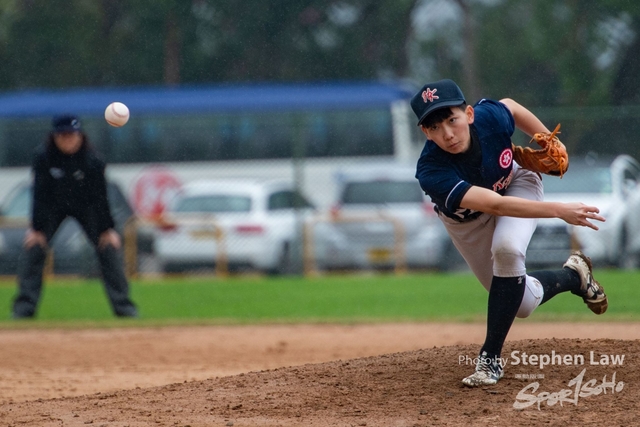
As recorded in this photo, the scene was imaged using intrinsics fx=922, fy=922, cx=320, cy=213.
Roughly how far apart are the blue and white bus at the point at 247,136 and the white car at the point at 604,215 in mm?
4243

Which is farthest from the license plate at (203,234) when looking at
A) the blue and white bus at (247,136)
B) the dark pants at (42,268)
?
the dark pants at (42,268)

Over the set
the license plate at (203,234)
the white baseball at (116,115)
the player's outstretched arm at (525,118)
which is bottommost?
the license plate at (203,234)

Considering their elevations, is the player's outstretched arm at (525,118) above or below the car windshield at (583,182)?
above

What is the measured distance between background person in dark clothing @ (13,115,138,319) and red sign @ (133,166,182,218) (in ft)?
28.1

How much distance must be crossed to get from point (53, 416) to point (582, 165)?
36.9 feet

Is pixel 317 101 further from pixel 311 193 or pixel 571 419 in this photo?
pixel 571 419

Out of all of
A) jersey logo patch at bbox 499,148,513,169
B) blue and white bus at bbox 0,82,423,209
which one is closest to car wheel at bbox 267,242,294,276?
blue and white bus at bbox 0,82,423,209

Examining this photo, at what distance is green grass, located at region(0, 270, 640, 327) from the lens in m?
9.28

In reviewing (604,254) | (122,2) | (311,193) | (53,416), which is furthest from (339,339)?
(122,2)

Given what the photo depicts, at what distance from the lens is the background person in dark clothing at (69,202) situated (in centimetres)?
880

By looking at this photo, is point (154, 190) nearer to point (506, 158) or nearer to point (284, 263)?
point (284, 263)

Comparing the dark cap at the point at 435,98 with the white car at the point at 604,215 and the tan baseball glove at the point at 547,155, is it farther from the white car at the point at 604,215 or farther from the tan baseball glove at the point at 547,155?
the white car at the point at 604,215

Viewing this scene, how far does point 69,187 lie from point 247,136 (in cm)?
984

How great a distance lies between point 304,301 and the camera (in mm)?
10938
